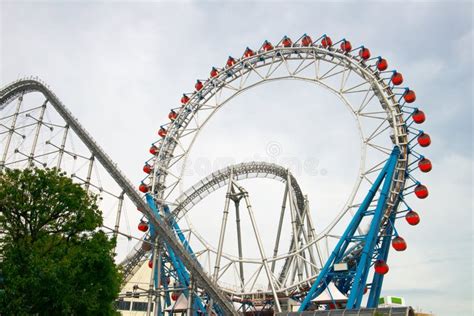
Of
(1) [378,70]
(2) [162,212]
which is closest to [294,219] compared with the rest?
(2) [162,212]

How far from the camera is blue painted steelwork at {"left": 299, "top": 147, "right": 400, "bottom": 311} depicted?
28.5 meters

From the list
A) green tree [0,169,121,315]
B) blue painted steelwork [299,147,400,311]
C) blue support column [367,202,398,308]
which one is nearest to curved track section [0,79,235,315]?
blue painted steelwork [299,147,400,311]

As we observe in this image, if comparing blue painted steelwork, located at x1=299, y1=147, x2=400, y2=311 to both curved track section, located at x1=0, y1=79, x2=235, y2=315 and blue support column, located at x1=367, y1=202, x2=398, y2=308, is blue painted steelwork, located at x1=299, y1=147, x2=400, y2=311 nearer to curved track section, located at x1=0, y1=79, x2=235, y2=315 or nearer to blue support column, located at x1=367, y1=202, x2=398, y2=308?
blue support column, located at x1=367, y1=202, x2=398, y2=308

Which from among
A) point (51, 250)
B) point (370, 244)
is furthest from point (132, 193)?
point (370, 244)

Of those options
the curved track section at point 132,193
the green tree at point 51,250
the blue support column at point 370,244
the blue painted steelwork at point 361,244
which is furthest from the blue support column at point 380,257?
the green tree at point 51,250

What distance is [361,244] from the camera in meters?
30.8

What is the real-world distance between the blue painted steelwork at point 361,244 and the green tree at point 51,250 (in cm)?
1415

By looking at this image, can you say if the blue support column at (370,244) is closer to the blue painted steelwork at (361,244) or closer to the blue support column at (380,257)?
the blue painted steelwork at (361,244)

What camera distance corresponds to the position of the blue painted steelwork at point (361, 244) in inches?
1123

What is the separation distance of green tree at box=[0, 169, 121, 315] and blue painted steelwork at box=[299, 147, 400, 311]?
14.1 metres

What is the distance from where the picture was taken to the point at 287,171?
38.9 m

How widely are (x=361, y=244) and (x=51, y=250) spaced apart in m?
19.7

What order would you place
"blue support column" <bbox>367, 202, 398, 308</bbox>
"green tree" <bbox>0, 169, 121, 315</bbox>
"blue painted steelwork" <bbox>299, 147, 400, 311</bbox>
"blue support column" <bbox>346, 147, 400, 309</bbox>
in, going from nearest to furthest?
"green tree" <bbox>0, 169, 121, 315</bbox> → "blue support column" <bbox>346, 147, 400, 309</bbox> → "blue painted steelwork" <bbox>299, 147, 400, 311</bbox> → "blue support column" <bbox>367, 202, 398, 308</bbox>

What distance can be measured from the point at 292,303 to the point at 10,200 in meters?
19.4
